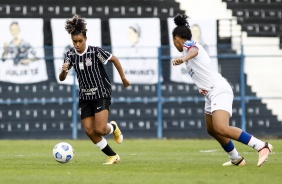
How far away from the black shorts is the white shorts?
1576 millimetres

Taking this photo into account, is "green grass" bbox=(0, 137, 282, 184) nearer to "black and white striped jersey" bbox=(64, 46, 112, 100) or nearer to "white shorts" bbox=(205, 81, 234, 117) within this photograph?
"white shorts" bbox=(205, 81, 234, 117)

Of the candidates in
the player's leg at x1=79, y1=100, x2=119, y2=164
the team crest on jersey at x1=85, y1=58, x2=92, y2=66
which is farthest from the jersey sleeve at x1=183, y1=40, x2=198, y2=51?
the player's leg at x1=79, y1=100, x2=119, y2=164

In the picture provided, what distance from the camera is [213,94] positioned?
37.1 feet

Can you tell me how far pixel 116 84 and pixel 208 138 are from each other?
8.89 feet

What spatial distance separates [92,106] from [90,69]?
1.75ft

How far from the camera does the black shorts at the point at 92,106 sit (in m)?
12.3

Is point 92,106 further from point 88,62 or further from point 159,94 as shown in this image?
point 159,94

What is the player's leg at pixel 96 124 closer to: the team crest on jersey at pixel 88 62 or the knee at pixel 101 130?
the knee at pixel 101 130

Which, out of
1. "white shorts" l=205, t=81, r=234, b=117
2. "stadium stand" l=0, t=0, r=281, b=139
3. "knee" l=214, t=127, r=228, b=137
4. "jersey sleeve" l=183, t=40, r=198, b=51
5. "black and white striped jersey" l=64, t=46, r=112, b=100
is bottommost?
"stadium stand" l=0, t=0, r=281, b=139

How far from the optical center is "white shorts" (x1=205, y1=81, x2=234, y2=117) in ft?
36.7

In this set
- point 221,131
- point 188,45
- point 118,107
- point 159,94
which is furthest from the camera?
point 159,94

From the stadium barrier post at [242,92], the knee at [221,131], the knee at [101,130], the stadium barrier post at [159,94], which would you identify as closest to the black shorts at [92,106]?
the knee at [101,130]

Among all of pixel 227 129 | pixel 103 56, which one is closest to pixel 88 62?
pixel 103 56

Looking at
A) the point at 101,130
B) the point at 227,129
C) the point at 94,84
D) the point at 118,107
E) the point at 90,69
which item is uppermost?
the point at 90,69
